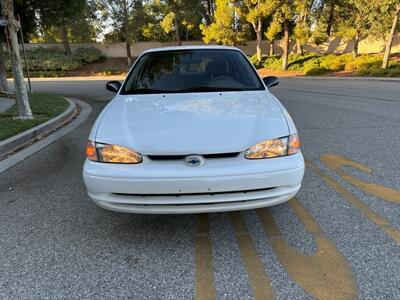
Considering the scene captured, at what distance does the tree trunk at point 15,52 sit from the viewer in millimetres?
7545

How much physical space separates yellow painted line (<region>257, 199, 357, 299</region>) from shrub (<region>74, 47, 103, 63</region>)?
116ft

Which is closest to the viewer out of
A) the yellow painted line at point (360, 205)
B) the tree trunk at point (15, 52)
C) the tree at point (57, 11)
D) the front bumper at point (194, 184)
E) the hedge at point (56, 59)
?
the front bumper at point (194, 184)

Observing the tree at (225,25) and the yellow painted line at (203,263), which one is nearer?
the yellow painted line at (203,263)

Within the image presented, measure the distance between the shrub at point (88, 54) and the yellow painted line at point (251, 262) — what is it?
35.1 metres

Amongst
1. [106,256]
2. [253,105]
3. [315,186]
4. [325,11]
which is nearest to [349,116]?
[315,186]

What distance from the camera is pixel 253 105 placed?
3.37m

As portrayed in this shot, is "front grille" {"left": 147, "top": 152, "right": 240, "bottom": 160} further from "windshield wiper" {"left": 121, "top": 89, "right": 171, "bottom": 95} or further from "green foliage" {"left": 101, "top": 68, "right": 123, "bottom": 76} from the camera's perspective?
"green foliage" {"left": 101, "top": 68, "right": 123, "bottom": 76}

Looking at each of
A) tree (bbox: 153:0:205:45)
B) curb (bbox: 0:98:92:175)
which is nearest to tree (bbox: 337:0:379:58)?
tree (bbox: 153:0:205:45)

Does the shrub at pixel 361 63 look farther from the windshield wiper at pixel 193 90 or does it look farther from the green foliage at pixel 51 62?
the green foliage at pixel 51 62

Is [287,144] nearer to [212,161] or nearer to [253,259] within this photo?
[212,161]

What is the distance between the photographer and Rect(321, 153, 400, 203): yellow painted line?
3758 millimetres

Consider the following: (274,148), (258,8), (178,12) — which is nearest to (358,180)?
(274,148)

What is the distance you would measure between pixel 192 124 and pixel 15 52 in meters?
6.46

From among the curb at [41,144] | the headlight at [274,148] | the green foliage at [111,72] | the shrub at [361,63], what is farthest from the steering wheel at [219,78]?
the green foliage at [111,72]
